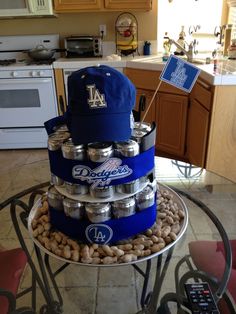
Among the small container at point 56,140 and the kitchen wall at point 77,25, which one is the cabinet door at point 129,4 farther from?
the small container at point 56,140

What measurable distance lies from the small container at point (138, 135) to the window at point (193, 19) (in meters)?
2.88

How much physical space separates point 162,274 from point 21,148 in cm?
270

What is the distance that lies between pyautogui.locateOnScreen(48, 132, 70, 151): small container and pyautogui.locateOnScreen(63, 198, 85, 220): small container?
0.48 feet

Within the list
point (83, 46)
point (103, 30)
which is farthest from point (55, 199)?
point (103, 30)

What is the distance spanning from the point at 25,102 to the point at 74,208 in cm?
253

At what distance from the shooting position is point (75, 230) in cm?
82

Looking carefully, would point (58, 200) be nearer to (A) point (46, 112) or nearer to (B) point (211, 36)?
(A) point (46, 112)

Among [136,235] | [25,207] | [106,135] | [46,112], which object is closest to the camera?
[106,135]

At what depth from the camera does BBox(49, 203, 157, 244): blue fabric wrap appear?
790 mm

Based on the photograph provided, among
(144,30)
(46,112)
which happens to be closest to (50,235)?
(46,112)

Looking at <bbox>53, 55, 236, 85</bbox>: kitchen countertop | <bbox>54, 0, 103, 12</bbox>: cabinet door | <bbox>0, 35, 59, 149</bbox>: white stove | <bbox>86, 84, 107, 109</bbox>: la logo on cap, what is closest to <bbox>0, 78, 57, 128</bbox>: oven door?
<bbox>0, 35, 59, 149</bbox>: white stove

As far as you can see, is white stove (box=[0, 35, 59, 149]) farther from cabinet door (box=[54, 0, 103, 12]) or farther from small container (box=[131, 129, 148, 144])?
small container (box=[131, 129, 148, 144])

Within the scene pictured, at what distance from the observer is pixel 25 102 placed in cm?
306

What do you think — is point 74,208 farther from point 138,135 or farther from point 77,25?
point 77,25
